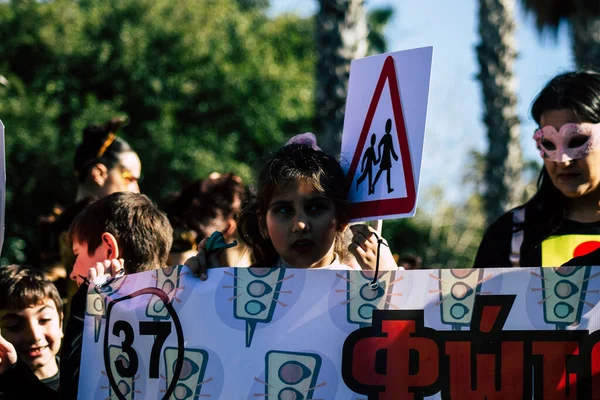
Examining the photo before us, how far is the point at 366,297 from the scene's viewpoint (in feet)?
A: 9.11

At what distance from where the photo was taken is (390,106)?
3105mm

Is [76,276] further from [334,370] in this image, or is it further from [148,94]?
[148,94]

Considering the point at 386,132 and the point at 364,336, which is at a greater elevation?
the point at 386,132

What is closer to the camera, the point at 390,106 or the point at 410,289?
the point at 410,289

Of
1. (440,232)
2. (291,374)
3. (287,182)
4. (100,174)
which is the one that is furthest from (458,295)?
(440,232)

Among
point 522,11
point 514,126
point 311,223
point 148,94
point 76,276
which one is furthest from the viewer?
point 148,94

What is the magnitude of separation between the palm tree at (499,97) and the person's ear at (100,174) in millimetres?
6674

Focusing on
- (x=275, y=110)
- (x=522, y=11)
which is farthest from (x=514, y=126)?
(x=275, y=110)

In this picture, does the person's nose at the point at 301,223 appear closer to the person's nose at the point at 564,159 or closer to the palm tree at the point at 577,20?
the person's nose at the point at 564,159

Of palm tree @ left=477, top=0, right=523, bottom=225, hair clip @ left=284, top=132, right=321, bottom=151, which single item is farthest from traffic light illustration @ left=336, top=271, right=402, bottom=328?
palm tree @ left=477, top=0, right=523, bottom=225

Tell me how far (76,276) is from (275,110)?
587 inches

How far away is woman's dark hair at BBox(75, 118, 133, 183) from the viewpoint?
561 centimetres

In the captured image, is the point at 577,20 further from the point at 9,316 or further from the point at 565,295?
the point at 565,295

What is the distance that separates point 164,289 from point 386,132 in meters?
0.85
